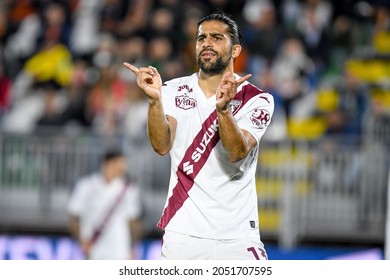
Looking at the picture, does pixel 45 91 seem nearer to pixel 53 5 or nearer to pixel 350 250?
pixel 53 5

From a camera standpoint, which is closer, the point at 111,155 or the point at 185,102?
the point at 185,102

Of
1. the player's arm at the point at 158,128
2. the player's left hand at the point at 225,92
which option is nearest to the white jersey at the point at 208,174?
the player's arm at the point at 158,128

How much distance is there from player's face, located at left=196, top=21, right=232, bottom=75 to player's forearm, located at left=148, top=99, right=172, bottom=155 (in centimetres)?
41

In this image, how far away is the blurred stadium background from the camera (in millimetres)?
13453

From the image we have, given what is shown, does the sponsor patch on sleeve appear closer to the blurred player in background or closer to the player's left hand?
the player's left hand

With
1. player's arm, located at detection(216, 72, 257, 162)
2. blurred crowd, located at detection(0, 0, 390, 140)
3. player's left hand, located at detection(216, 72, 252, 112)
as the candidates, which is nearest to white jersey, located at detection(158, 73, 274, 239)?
player's arm, located at detection(216, 72, 257, 162)

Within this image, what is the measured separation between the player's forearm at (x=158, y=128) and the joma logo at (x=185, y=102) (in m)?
0.27

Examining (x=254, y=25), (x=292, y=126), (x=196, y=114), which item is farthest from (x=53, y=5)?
(x=196, y=114)

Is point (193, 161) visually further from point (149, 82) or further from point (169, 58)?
point (169, 58)

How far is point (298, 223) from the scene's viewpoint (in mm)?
13680

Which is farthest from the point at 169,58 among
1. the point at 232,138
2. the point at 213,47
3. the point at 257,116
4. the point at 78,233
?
the point at 232,138

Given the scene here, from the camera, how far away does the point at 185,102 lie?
7023 millimetres

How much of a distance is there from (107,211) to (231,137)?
21.6 feet

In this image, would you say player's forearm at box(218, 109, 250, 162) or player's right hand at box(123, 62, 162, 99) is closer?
player's forearm at box(218, 109, 250, 162)
